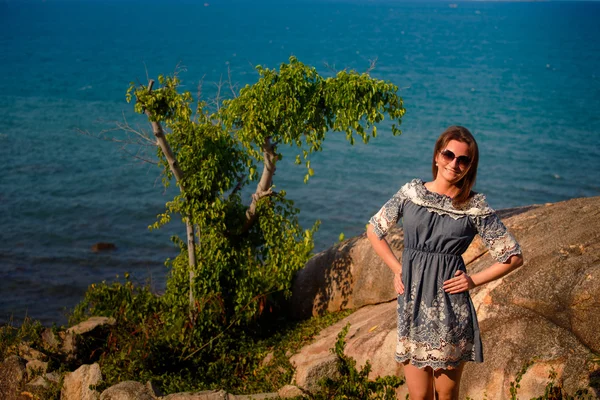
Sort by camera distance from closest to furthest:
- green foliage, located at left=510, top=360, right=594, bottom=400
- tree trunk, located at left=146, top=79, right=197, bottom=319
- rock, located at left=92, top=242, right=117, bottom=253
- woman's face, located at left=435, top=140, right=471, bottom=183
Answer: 1. woman's face, located at left=435, top=140, right=471, bottom=183
2. green foliage, located at left=510, top=360, right=594, bottom=400
3. tree trunk, located at left=146, top=79, right=197, bottom=319
4. rock, located at left=92, top=242, right=117, bottom=253

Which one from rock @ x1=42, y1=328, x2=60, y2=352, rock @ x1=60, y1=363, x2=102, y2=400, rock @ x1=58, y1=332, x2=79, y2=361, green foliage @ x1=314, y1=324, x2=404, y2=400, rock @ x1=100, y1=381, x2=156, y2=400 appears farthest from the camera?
rock @ x1=42, y1=328, x2=60, y2=352

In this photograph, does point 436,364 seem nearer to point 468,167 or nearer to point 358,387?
point 468,167

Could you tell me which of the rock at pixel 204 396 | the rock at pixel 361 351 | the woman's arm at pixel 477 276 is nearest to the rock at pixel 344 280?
the rock at pixel 361 351

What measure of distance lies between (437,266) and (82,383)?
19.0ft

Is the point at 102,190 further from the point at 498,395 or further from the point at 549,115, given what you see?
the point at 549,115

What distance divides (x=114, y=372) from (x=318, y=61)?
67224 mm

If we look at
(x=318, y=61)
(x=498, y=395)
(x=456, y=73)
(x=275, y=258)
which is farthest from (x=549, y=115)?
(x=498, y=395)

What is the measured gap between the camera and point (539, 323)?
7.45 m

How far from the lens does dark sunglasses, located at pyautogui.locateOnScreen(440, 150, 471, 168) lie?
206 inches

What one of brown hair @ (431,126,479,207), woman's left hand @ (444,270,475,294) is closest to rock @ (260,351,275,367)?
woman's left hand @ (444,270,475,294)

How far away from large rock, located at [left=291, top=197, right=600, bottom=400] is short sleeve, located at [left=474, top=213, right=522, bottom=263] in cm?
237

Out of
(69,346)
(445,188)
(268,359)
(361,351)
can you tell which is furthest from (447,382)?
(69,346)

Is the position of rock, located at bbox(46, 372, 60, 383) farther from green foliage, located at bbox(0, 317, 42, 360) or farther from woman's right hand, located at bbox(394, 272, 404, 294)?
woman's right hand, located at bbox(394, 272, 404, 294)

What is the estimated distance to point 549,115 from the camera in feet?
163
